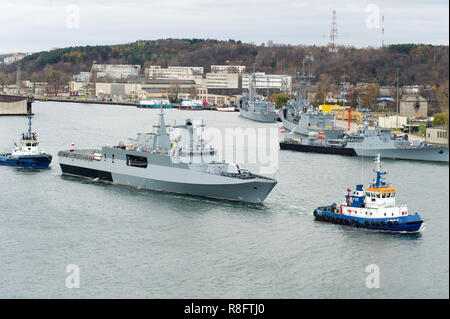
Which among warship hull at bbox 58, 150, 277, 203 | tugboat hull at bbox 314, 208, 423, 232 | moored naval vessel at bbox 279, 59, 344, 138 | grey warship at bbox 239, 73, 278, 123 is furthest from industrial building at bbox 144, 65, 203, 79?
tugboat hull at bbox 314, 208, 423, 232

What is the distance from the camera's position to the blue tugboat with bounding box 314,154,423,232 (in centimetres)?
2481

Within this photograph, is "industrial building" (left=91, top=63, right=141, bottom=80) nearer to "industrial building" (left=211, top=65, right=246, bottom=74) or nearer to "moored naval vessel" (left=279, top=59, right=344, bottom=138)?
"industrial building" (left=211, top=65, right=246, bottom=74)

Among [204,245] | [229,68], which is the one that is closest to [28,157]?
[204,245]

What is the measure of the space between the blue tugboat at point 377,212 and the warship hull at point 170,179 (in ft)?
12.9

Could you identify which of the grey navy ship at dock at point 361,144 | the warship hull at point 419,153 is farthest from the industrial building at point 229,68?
the warship hull at point 419,153

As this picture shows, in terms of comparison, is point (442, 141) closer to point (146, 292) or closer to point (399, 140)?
point (399, 140)

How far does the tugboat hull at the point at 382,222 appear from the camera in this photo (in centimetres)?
2470

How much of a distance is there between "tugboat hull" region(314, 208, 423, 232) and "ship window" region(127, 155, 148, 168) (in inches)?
400

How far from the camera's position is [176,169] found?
31.6m

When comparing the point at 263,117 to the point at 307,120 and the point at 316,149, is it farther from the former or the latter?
the point at 316,149

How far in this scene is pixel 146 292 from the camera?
19.3 meters

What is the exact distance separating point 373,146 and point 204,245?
26.2 m

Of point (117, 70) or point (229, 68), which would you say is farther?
point (117, 70)

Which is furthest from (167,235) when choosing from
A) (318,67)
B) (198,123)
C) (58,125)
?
(318,67)
